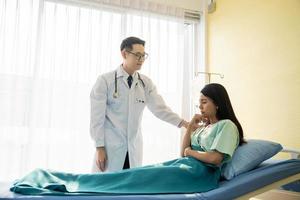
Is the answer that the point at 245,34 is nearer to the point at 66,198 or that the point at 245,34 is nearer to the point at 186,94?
the point at 186,94

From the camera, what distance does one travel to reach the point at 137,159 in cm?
195

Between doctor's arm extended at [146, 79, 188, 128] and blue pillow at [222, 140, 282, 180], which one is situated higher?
doctor's arm extended at [146, 79, 188, 128]

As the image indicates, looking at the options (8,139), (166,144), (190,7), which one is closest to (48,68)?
(8,139)

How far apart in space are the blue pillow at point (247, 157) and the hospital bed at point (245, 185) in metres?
0.03

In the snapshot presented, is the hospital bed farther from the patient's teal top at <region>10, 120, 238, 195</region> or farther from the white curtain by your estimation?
the white curtain

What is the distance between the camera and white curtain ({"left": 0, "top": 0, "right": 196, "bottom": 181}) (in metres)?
2.38

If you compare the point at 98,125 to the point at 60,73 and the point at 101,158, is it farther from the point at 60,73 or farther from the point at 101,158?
the point at 60,73

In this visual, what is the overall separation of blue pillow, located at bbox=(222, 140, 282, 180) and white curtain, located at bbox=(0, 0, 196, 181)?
1434mm

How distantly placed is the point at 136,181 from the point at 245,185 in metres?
0.46

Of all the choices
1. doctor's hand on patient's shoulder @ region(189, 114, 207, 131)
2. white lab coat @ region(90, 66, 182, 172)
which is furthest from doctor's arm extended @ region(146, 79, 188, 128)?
doctor's hand on patient's shoulder @ region(189, 114, 207, 131)

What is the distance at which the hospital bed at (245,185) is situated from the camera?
1096 mm

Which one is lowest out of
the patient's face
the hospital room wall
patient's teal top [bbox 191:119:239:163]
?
patient's teal top [bbox 191:119:239:163]

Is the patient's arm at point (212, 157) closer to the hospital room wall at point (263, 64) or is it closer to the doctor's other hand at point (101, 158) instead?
the doctor's other hand at point (101, 158)

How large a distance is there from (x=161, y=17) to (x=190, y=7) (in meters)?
0.36
